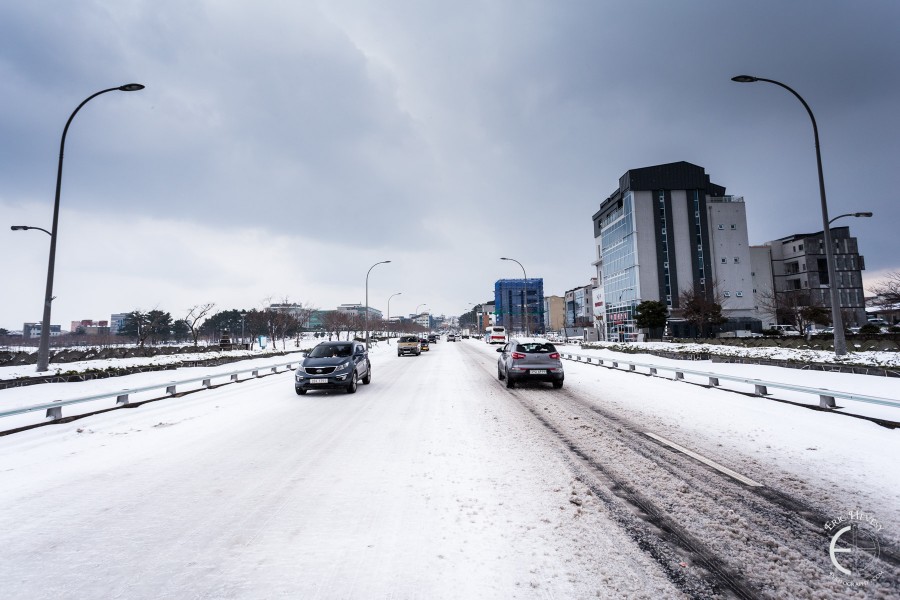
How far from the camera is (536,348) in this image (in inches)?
533

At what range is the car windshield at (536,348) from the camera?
13438mm

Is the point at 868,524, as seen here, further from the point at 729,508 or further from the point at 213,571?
the point at 213,571

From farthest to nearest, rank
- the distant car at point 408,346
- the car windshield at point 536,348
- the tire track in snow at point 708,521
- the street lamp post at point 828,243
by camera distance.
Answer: the distant car at point 408,346
the street lamp post at point 828,243
the car windshield at point 536,348
the tire track in snow at point 708,521

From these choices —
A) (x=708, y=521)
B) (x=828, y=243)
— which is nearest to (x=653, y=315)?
(x=828, y=243)

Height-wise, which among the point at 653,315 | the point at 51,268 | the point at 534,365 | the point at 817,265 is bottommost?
the point at 534,365

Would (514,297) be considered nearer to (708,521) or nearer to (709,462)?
(709,462)

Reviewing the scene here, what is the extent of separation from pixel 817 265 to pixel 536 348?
89.7 meters

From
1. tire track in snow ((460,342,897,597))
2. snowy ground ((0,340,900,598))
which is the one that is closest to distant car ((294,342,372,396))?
snowy ground ((0,340,900,598))

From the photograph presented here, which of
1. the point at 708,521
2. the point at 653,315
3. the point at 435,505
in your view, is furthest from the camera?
the point at 653,315

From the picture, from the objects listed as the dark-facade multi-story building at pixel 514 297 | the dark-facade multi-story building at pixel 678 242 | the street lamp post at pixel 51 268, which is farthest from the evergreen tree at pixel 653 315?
the dark-facade multi-story building at pixel 514 297

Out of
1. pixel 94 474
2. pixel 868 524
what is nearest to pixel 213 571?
pixel 94 474

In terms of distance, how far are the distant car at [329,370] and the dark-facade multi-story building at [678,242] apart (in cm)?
5795

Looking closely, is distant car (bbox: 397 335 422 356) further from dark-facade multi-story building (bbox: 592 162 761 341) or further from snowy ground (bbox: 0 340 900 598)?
dark-facade multi-story building (bbox: 592 162 761 341)

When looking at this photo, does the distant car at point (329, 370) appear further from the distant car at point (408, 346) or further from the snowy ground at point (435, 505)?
the distant car at point (408, 346)
